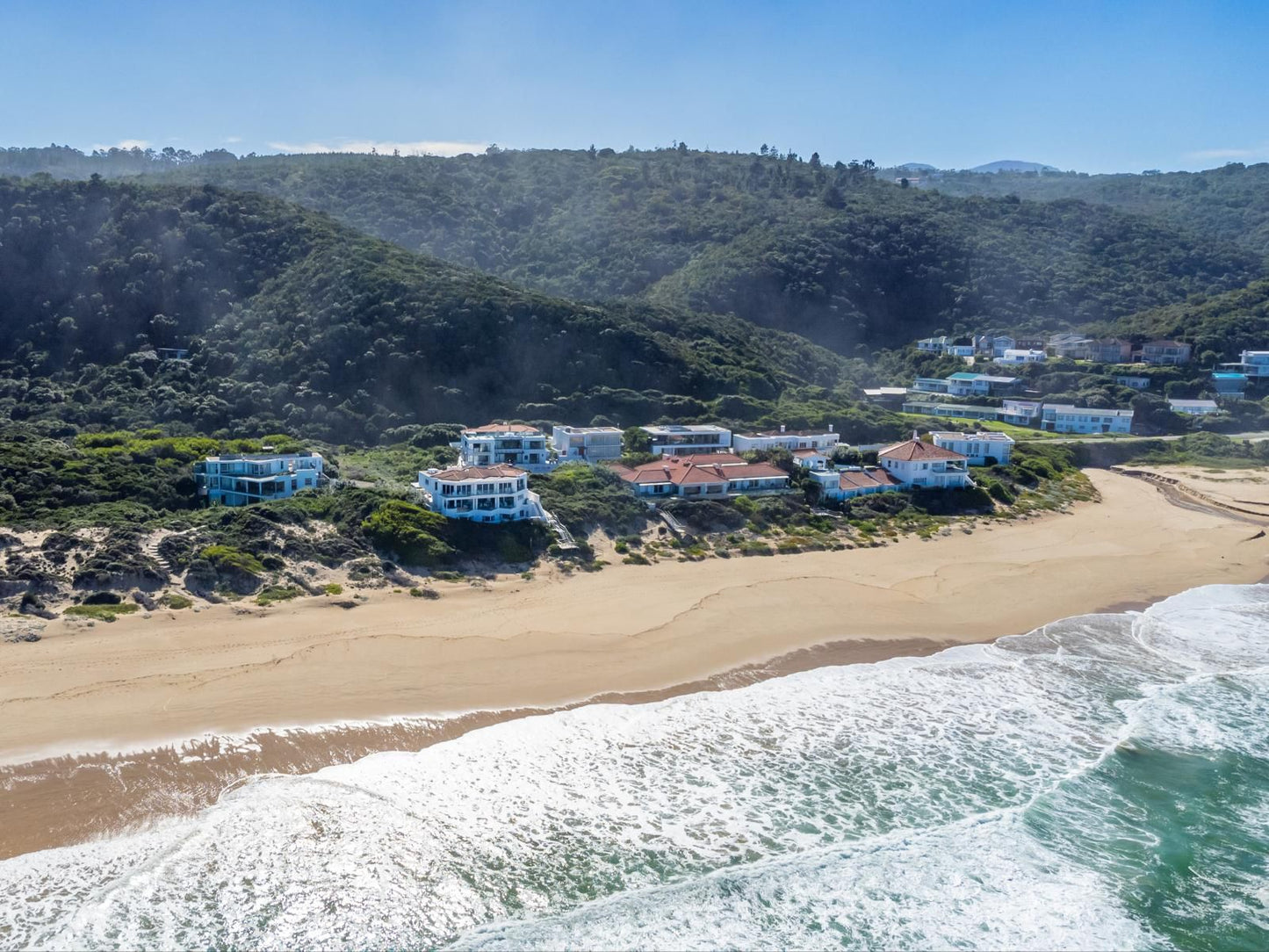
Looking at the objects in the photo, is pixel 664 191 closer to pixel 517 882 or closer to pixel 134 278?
pixel 134 278

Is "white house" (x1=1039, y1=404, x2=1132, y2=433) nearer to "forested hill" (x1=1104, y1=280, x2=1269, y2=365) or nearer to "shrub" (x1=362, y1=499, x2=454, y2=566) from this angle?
"forested hill" (x1=1104, y1=280, x2=1269, y2=365)

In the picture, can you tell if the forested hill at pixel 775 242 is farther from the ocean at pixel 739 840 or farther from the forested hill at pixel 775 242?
the ocean at pixel 739 840

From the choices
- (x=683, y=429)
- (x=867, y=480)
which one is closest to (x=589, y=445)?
(x=683, y=429)

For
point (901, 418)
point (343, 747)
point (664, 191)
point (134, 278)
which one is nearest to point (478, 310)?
point (134, 278)

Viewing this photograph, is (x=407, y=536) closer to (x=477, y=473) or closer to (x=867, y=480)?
(x=477, y=473)

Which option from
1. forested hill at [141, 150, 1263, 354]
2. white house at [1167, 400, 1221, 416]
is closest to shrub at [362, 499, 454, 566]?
white house at [1167, 400, 1221, 416]

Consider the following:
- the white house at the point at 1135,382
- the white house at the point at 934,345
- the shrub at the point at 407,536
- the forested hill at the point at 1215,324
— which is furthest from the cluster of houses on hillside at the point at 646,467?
the forested hill at the point at 1215,324
